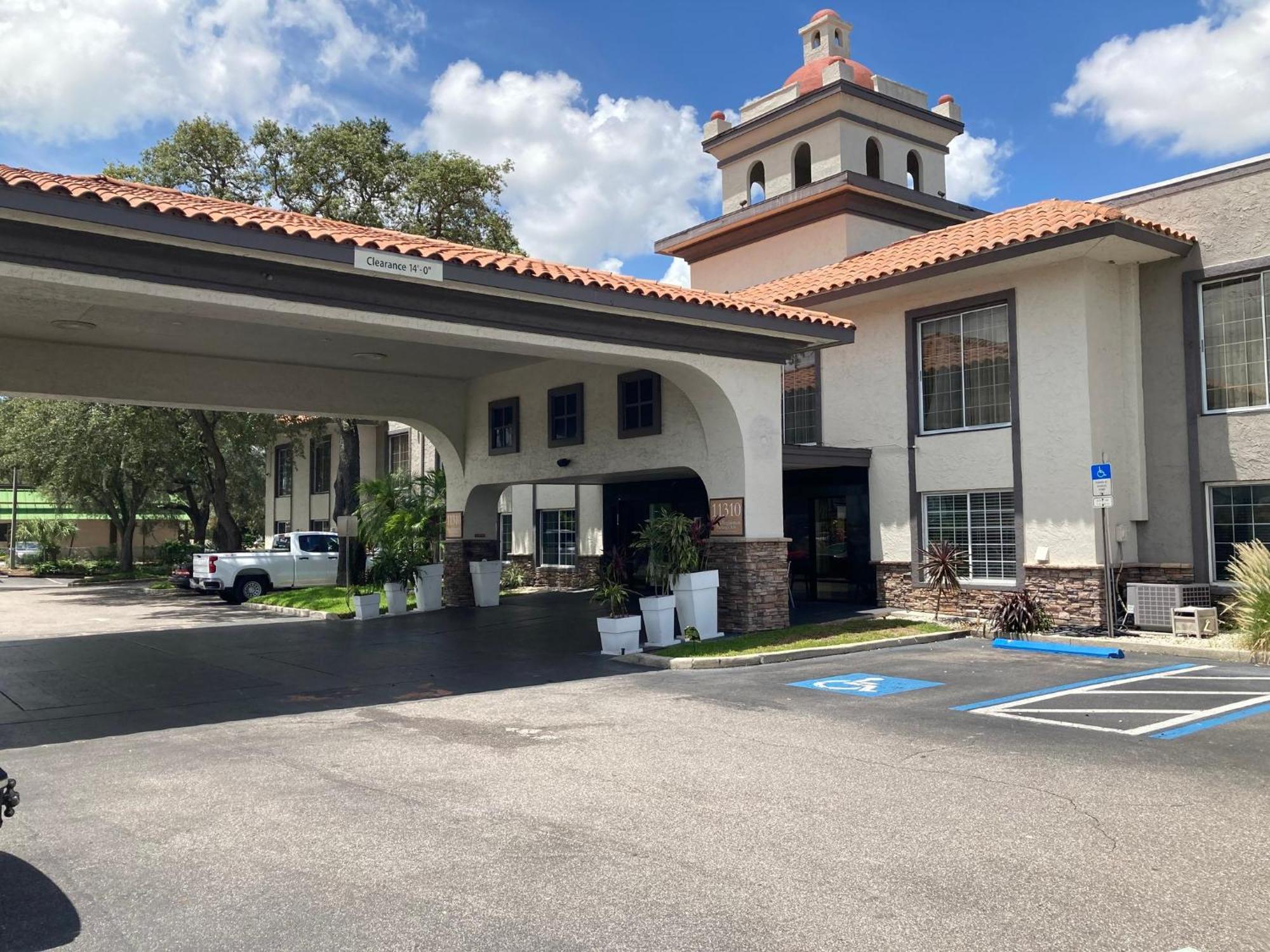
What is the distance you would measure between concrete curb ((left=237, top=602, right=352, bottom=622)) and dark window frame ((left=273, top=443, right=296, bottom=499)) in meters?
19.6

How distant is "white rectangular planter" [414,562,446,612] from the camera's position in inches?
889

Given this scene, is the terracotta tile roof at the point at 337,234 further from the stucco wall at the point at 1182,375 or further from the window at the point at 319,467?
the window at the point at 319,467

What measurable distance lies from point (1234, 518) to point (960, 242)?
21.2 ft

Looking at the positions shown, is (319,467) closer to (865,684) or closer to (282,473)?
(282,473)

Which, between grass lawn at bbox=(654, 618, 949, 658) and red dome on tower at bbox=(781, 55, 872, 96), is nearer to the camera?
grass lawn at bbox=(654, 618, 949, 658)

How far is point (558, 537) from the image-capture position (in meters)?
29.1

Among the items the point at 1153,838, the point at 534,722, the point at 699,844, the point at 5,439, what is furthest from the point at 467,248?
the point at 5,439

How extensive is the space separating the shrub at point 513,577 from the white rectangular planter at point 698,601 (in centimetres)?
1405

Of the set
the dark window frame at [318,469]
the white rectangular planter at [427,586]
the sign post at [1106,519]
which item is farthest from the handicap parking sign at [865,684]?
the dark window frame at [318,469]

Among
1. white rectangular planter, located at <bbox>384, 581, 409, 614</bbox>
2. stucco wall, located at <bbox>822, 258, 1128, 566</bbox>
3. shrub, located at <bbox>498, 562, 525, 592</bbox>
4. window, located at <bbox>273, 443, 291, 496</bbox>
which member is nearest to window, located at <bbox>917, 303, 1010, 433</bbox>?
stucco wall, located at <bbox>822, 258, 1128, 566</bbox>

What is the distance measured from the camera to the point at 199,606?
26984 millimetres

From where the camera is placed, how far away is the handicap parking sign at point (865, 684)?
11.3 metres

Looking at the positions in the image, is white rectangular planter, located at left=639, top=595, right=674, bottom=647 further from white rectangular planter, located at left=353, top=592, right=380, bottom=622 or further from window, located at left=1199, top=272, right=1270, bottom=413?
window, located at left=1199, top=272, right=1270, bottom=413

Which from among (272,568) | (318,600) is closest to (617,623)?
(318,600)
